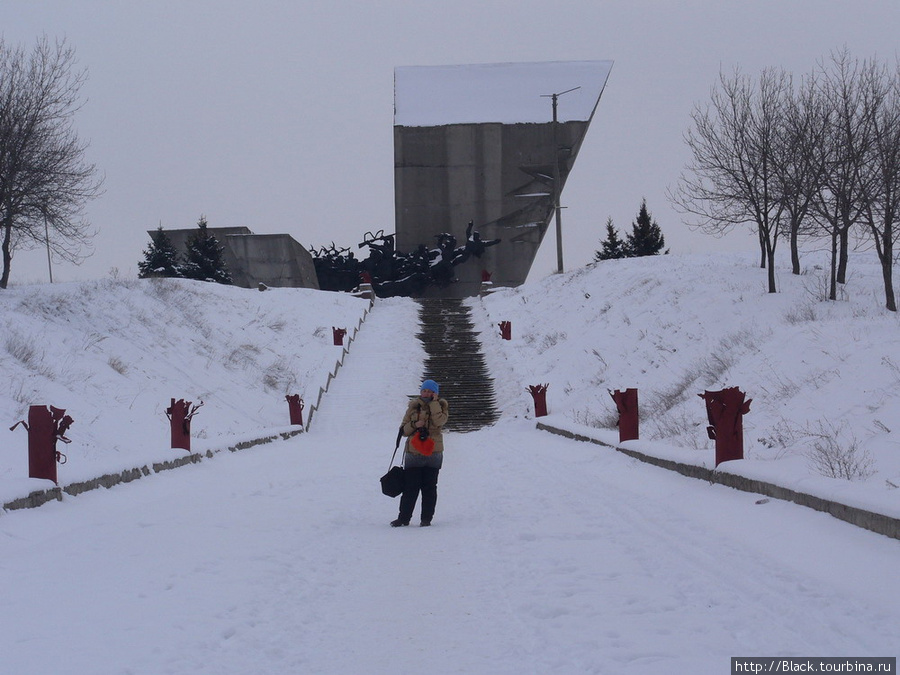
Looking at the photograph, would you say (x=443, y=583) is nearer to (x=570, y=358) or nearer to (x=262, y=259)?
(x=570, y=358)

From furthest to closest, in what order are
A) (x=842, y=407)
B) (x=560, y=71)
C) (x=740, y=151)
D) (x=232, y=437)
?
(x=560, y=71) < (x=740, y=151) < (x=232, y=437) < (x=842, y=407)

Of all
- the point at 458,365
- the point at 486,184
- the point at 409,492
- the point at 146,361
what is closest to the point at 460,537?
the point at 409,492

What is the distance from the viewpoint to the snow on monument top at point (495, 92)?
55062mm

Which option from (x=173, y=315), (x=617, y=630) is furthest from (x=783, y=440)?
(x=173, y=315)

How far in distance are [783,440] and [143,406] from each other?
492 inches

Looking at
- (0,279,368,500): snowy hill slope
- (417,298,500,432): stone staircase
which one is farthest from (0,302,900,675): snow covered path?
(417,298,500,432): stone staircase

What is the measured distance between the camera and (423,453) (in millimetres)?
10586

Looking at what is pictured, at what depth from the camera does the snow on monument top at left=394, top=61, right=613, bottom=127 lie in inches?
2168

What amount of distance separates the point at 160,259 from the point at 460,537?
41703 millimetres

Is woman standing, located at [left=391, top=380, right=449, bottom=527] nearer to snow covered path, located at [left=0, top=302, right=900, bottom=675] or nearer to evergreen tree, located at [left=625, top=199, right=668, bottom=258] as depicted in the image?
snow covered path, located at [left=0, top=302, right=900, bottom=675]

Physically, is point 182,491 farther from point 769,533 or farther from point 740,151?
point 740,151

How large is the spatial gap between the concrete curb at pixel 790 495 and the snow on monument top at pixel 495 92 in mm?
43147

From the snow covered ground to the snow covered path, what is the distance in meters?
0.03

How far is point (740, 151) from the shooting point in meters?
28.9
